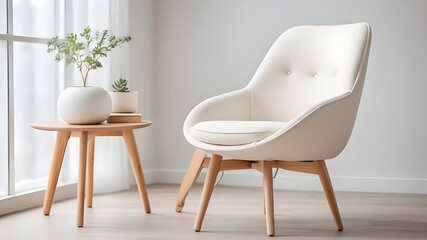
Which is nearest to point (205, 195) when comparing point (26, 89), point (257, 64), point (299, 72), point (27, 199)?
point (299, 72)

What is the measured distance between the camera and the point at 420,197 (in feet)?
12.9

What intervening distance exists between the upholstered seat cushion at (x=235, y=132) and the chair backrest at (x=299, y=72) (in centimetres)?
44

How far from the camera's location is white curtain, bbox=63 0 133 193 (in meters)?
3.91

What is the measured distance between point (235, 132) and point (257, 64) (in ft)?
5.04

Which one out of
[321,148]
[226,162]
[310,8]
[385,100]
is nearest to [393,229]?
[321,148]

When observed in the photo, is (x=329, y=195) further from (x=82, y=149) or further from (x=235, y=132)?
(x=82, y=149)

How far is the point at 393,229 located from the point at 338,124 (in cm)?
51

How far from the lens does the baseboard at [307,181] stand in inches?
161

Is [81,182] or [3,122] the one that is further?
[3,122]

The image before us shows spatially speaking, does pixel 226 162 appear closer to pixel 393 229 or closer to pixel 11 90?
pixel 393 229

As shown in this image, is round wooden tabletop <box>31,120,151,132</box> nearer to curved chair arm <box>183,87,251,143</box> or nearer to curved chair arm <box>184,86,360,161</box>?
curved chair arm <box>183,87,251,143</box>

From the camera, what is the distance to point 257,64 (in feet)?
14.4

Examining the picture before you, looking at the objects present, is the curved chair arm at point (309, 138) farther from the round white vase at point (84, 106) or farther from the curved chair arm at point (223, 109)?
the round white vase at point (84, 106)

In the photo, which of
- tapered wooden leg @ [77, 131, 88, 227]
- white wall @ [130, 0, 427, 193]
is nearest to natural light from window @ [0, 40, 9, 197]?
tapered wooden leg @ [77, 131, 88, 227]
